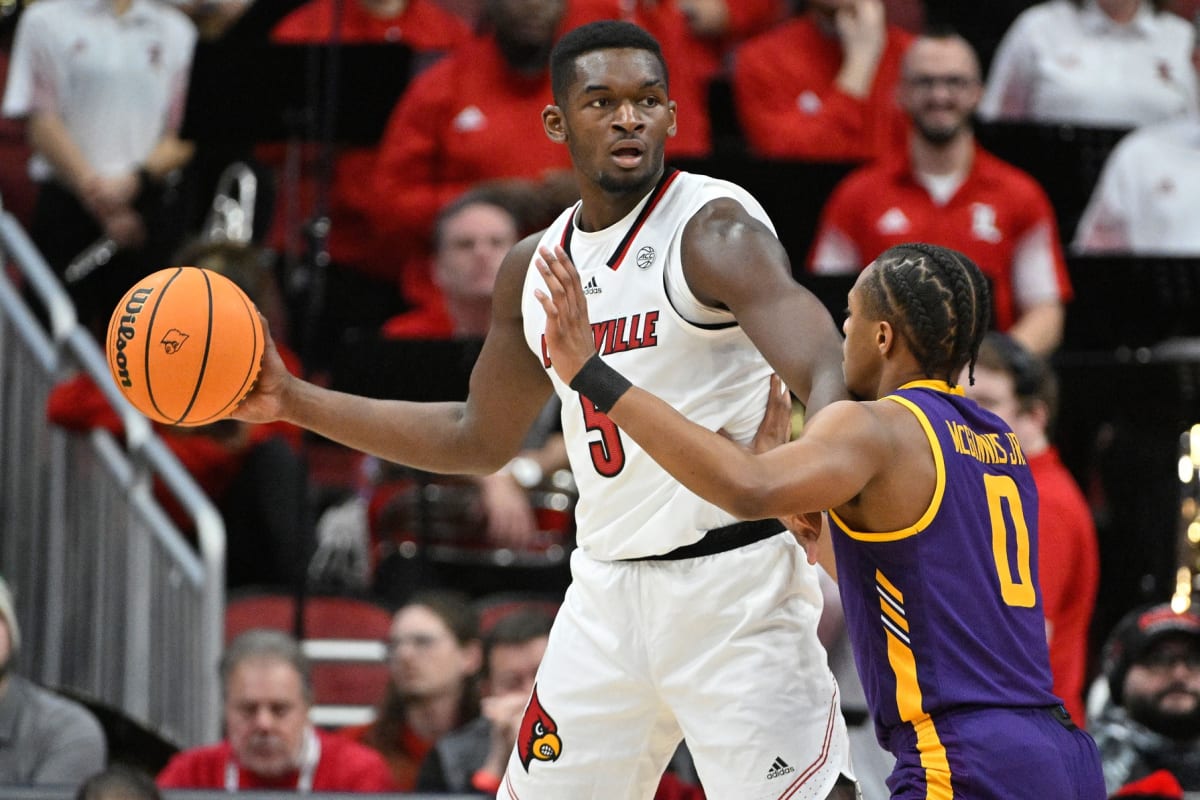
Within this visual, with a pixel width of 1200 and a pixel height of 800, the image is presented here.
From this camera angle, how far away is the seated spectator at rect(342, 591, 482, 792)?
6.55 m

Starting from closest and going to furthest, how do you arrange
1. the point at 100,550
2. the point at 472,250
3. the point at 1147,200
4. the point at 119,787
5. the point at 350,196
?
the point at 119,787
the point at 100,550
the point at 472,250
the point at 1147,200
the point at 350,196

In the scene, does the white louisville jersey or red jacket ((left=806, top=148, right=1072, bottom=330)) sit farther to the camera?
red jacket ((left=806, top=148, right=1072, bottom=330))

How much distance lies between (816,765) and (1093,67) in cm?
624

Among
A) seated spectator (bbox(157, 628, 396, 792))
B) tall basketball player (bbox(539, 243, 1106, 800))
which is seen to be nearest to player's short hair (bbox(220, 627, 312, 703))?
seated spectator (bbox(157, 628, 396, 792))

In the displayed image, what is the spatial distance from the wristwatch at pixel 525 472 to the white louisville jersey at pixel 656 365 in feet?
10.0

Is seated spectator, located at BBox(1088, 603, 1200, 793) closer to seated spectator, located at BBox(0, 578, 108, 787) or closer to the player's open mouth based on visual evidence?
the player's open mouth

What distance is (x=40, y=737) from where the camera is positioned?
6.28 metres

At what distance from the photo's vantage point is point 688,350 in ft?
13.3

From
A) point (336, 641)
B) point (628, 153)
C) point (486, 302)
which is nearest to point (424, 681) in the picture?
point (336, 641)

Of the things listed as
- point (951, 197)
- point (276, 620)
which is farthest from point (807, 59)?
point (276, 620)

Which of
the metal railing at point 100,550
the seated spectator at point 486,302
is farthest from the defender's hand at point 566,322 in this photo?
the seated spectator at point 486,302

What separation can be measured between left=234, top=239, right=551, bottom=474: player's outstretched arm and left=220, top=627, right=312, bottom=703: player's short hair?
1884 millimetres

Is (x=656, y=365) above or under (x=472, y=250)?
under

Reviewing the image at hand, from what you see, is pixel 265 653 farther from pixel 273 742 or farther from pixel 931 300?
pixel 931 300
